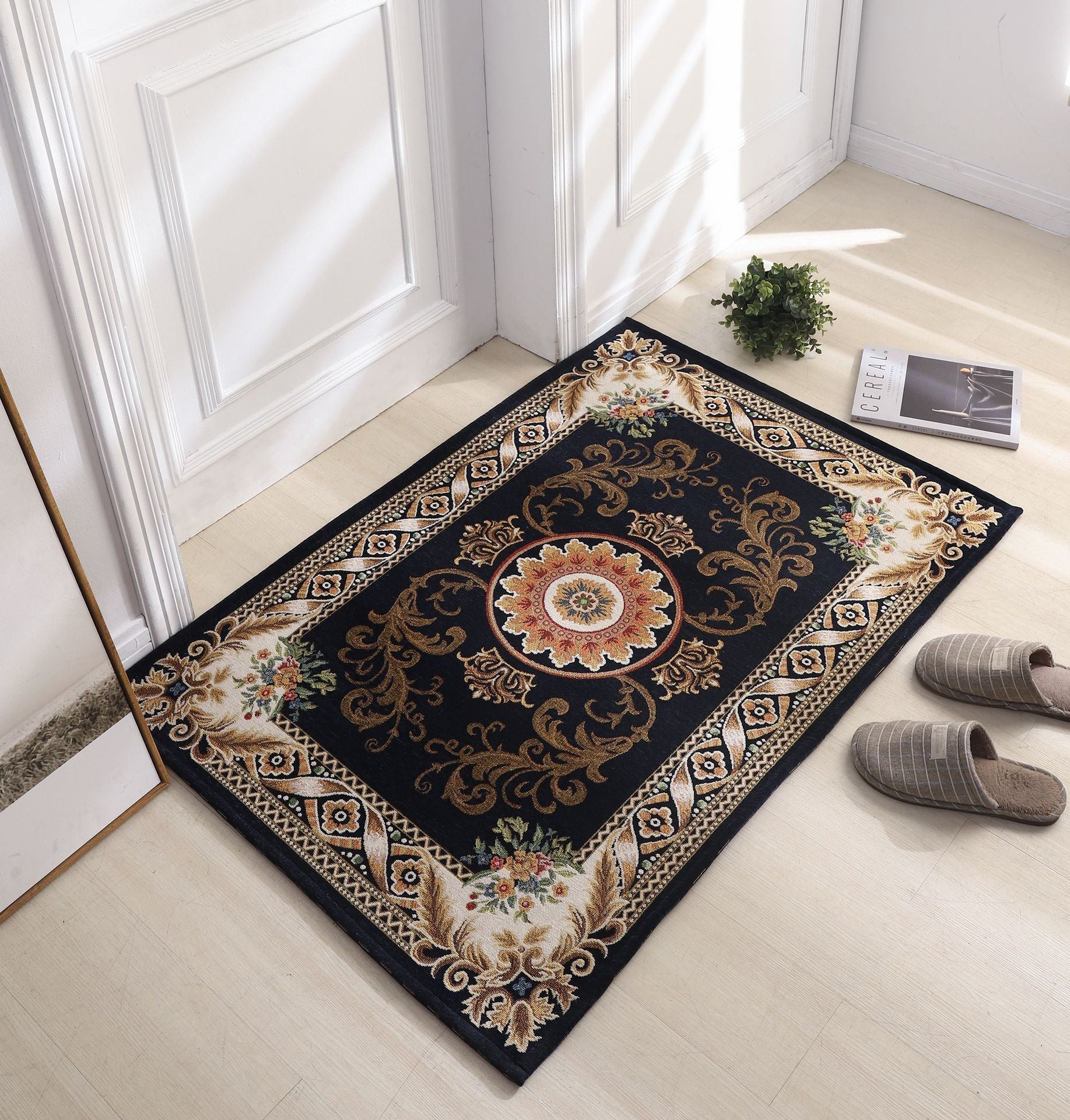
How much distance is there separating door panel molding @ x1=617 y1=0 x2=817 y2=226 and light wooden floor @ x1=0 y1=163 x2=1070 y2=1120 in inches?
52.9

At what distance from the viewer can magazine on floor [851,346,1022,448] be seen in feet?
9.32

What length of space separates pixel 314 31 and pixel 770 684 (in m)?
1.53

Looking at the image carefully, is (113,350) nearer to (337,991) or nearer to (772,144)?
(337,991)

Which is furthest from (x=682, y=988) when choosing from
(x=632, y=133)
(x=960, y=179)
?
(x=960, y=179)

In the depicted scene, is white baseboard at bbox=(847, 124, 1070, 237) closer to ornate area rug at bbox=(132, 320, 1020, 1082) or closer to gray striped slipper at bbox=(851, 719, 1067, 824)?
ornate area rug at bbox=(132, 320, 1020, 1082)

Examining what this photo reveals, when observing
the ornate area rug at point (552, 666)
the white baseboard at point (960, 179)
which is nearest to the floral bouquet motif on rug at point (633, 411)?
the ornate area rug at point (552, 666)

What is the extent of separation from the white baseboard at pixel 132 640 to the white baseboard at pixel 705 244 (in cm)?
136

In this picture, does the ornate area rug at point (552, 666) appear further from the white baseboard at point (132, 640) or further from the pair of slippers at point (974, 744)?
the pair of slippers at point (974, 744)

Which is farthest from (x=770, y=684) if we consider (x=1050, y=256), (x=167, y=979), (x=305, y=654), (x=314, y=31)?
(x=1050, y=256)

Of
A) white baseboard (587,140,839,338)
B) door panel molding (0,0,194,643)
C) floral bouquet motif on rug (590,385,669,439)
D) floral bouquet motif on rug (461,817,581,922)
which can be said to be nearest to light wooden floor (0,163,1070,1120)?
floral bouquet motif on rug (461,817,581,922)

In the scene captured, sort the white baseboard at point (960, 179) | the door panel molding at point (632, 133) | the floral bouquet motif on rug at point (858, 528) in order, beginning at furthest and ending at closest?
1. the white baseboard at point (960, 179)
2. the door panel molding at point (632, 133)
3. the floral bouquet motif on rug at point (858, 528)

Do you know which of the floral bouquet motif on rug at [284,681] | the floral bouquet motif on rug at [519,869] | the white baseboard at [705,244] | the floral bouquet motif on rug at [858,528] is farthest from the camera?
the white baseboard at [705,244]

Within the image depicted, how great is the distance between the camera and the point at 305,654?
7.79 ft

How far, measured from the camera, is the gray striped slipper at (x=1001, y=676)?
2.19 m
